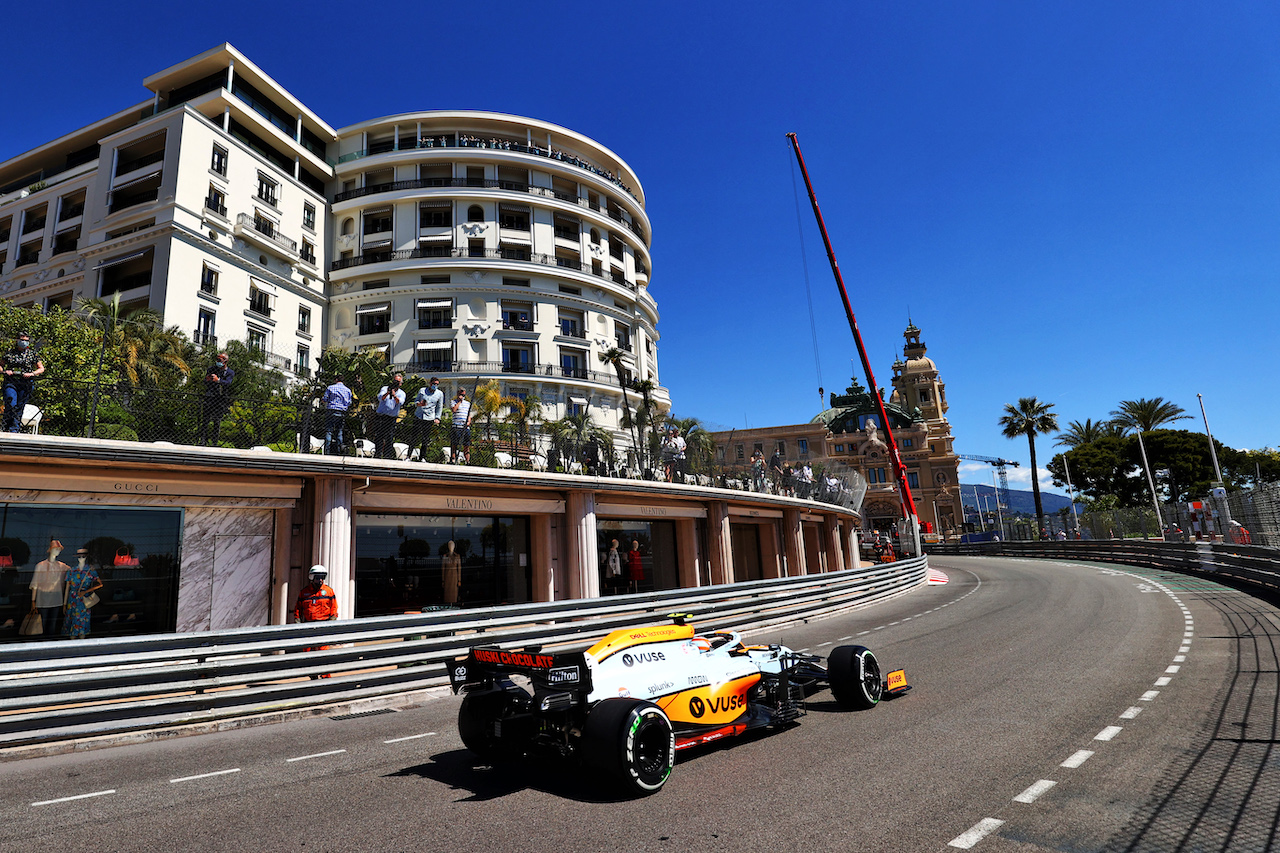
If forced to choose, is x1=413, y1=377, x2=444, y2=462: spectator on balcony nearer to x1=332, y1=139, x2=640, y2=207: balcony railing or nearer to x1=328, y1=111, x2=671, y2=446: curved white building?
x1=328, y1=111, x2=671, y2=446: curved white building

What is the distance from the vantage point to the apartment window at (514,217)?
51906 millimetres

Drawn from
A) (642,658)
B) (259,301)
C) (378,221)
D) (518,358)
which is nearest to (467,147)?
(378,221)

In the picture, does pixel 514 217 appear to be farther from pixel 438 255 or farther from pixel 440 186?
pixel 438 255

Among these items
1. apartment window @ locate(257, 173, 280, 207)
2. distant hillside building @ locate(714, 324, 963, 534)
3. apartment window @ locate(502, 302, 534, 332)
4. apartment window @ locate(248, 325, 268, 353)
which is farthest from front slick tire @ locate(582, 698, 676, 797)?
distant hillside building @ locate(714, 324, 963, 534)

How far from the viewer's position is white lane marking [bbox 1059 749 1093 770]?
16.8 feet

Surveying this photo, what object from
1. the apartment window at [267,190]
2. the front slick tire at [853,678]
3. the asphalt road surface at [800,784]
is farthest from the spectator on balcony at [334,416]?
the apartment window at [267,190]

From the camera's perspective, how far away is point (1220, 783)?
4.64 metres

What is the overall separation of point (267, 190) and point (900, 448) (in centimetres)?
7528

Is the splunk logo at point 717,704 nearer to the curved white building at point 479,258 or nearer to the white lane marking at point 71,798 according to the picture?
the white lane marking at point 71,798

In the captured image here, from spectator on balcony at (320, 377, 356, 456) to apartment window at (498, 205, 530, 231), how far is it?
4260 centimetres

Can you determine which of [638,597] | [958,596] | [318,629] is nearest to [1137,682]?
[638,597]

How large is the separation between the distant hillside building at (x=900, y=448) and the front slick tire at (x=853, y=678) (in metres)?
69.3

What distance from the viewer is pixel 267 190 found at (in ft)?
150

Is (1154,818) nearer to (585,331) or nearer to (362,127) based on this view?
(585,331)
